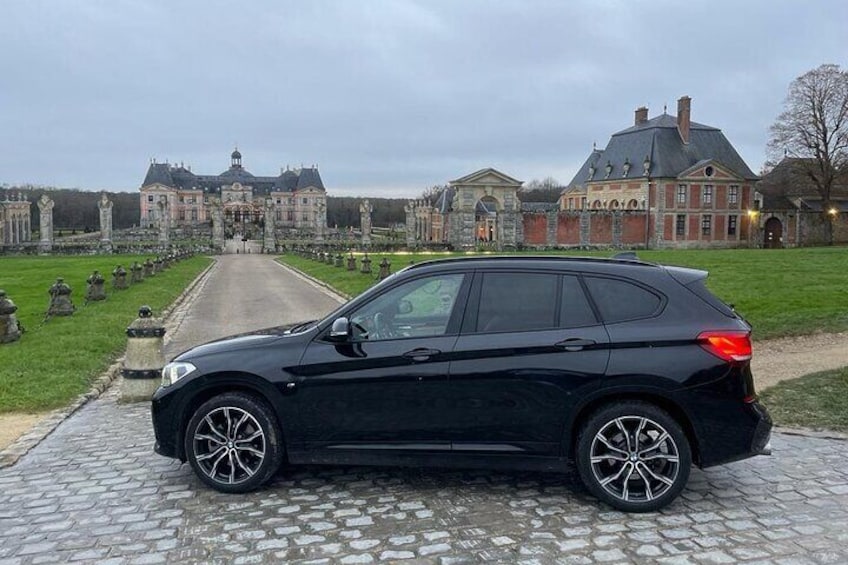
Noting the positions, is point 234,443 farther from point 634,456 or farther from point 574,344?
point 634,456

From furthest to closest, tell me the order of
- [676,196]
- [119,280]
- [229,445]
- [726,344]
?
[676,196] → [119,280] → [229,445] → [726,344]

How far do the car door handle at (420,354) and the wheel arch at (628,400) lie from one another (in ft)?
3.75

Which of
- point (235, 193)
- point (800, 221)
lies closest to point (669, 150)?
point (800, 221)

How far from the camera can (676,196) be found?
62219 millimetres

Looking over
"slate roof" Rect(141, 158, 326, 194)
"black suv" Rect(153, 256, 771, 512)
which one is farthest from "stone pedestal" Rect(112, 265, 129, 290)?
"slate roof" Rect(141, 158, 326, 194)

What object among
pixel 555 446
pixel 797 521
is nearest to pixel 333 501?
pixel 555 446

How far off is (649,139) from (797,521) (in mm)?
65089

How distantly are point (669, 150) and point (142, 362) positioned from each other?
6353 centimetres

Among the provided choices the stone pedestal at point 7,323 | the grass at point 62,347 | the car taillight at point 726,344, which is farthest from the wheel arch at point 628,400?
the stone pedestal at point 7,323

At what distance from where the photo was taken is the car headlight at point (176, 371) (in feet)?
17.2

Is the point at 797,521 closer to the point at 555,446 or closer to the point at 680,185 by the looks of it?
the point at 555,446

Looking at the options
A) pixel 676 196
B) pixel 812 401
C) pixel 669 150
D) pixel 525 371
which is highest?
pixel 669 150

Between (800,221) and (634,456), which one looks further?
(800,221)

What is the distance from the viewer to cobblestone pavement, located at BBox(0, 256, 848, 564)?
4.04 meters
